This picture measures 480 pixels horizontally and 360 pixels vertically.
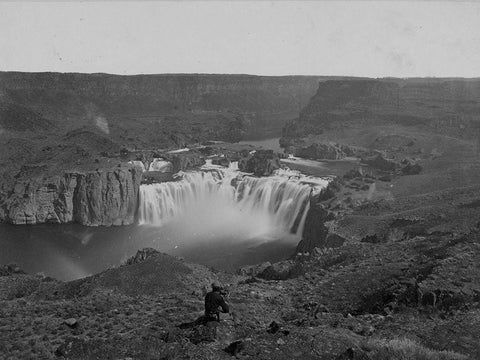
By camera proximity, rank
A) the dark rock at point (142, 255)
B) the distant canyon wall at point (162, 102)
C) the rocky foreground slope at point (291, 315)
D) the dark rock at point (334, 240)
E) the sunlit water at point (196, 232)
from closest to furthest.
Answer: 1. the rocky foreground slope at point (291, 315)
2. the dark rock at point (142, 255)
3. the dark rock at point (334, 240)
4. the sunlit water at point (196, 232)
5. the distant canyon wall at point (162, 102)

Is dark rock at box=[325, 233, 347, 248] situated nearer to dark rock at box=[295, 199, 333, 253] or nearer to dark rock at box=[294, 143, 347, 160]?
dark rock at box=[295, 199, 333, 253]

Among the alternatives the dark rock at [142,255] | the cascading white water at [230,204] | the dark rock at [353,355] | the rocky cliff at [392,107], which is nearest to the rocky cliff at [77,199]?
the cascading white water at [230,204]

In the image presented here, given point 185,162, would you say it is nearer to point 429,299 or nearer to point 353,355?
point 429,299

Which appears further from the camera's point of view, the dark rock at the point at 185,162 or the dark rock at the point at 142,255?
the dark rock at the point at 185,162

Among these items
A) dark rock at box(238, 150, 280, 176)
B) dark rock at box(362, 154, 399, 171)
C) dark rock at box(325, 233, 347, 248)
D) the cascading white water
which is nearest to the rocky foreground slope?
dark rock at box(325, 233, 347, 248)

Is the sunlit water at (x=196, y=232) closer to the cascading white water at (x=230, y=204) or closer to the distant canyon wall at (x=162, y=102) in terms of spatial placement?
the cascading white water at (x=230, y=204)

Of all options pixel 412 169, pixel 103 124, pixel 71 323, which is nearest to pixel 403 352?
pixel 71 323
